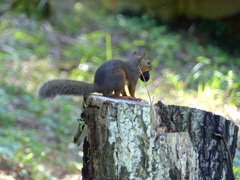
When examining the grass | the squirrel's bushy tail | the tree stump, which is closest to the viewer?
the tree stump

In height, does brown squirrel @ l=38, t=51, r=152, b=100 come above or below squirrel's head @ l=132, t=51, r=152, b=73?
below

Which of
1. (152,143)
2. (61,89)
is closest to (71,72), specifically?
(61,89)

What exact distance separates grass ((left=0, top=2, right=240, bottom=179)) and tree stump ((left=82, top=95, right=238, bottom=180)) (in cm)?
140

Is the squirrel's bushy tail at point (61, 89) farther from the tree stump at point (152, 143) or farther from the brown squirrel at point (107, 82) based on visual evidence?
the tree stump at point (152, 143)

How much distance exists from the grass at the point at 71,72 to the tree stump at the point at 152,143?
4.58ft

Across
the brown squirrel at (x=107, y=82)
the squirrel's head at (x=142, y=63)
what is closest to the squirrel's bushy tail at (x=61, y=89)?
the brown squirrel at (x=107, y=82)

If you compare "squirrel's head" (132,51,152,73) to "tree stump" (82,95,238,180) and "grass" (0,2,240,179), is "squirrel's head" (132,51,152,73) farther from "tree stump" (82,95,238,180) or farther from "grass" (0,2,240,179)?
"grass" (0,2,240,179)

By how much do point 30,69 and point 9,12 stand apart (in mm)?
2304

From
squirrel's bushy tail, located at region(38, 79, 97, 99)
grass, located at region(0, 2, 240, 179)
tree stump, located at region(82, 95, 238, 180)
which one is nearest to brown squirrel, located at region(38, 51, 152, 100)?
squirrel's bushy tail, located at region(38, 79, 97, 99)

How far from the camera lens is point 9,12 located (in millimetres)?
7863

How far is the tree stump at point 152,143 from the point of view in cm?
227

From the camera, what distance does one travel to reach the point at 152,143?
228 cm

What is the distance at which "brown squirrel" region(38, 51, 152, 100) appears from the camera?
2.66m

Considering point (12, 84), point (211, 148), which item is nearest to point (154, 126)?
point (211, 148)
